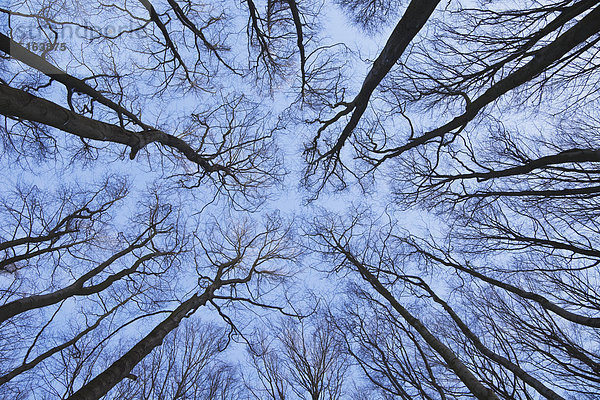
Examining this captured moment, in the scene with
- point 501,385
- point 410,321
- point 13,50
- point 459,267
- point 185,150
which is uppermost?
point 185,150

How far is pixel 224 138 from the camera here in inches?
295

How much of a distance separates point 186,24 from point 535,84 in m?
7.85

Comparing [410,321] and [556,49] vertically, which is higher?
[556,49]

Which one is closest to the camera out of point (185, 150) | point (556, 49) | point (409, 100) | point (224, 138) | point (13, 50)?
point (556, 49)

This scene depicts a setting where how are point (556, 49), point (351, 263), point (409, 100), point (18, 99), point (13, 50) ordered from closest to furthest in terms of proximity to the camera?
point (18, 99)
point (556, 49)
point (13, 50)
point (409, 100)
point (351, 263)

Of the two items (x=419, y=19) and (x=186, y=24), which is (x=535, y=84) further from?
(x=186, y=24)

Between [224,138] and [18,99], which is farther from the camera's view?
[224,138]

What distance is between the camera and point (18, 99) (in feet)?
9.91

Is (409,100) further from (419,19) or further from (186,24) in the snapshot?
(186,24)

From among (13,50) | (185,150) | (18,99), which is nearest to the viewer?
(18,99)

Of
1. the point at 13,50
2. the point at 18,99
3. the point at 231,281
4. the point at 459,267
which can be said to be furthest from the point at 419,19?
the point at 231,281

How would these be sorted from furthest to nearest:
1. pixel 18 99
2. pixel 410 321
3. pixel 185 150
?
pixel 185 150
pixel 410 321
pixel 18 99

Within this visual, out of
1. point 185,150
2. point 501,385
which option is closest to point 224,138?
point 185,150

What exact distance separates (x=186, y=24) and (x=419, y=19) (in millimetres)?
5301
